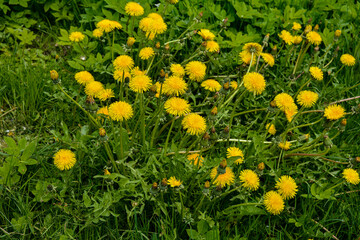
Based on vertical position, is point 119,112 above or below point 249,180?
above

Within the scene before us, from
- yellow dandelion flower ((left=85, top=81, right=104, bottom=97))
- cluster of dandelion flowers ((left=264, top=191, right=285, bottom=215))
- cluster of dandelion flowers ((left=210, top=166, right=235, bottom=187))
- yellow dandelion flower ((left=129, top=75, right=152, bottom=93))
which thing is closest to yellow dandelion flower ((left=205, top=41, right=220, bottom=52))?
yellow dandelion flower ((left=129, top=75, right=152, bottom=93))

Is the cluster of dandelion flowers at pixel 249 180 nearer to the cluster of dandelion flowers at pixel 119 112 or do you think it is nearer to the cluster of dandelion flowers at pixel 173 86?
the cluster of dandelion flowers at pixel 173 86

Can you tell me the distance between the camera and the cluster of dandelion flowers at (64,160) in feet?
6.09

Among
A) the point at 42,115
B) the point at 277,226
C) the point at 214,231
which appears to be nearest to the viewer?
the point at 214,231

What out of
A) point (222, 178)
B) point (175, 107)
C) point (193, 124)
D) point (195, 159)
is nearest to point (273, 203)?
point (222, 178)

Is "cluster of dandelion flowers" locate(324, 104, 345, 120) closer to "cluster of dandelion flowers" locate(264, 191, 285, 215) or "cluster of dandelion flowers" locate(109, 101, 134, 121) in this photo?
"cluster of dandelion flowers" locate(264, 191, 285, 215)

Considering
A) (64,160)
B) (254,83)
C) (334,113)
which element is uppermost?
(254,83)

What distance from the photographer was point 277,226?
2.12 m

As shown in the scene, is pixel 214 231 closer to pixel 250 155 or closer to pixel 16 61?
pixel 250 155

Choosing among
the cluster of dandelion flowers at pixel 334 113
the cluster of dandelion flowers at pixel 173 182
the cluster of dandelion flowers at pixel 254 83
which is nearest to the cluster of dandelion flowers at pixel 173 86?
the cluster of dandelion flowers at pixel 254 83

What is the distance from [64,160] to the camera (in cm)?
187

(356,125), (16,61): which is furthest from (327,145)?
(16,61)

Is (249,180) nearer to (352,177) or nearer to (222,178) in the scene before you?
(222,178)

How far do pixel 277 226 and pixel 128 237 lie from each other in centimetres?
89
